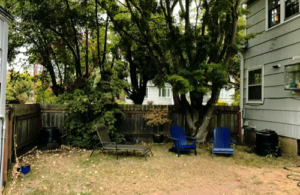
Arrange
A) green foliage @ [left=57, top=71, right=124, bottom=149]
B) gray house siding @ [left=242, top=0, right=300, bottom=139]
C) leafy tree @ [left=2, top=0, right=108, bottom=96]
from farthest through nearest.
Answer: leafy tree @ [left=2, top=0, right=108, bottom=96], green foliage @ [left=57, top=71, right=124, bottom=149], gray house siding @ [left=242, top=0, right=300, bottom=139]

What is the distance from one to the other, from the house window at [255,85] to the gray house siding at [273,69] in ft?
0.57

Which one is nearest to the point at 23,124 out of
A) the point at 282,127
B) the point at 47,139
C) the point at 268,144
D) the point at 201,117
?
the point at 47,139

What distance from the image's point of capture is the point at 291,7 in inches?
250

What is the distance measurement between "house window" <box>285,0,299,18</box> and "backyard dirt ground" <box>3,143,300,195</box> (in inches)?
163

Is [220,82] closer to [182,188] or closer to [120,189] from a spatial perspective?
[182,188]

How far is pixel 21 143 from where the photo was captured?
19.6 ft

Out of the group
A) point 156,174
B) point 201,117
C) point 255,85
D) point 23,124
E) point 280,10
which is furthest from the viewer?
point 255,85

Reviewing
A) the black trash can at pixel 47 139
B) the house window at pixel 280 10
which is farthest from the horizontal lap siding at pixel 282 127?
the black trash can at pixel 47 139

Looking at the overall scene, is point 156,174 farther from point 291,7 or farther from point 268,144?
point 291,7

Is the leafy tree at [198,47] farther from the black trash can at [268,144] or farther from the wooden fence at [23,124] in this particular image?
the wooden fence at [23,124]

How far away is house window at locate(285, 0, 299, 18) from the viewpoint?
20.2 ft

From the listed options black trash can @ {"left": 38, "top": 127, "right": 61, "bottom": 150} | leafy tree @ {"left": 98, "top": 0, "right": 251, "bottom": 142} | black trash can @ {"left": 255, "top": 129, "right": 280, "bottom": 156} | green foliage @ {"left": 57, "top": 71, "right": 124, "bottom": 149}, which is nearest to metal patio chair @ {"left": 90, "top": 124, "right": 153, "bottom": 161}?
green foliage @ {"left": 57, "top": 71, "right": 124, "bottom": 149}

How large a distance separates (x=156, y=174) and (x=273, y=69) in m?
5.08

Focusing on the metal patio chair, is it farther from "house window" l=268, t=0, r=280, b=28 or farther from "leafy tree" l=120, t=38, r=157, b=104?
"house window" l=268, t=0, r=280, b=28
